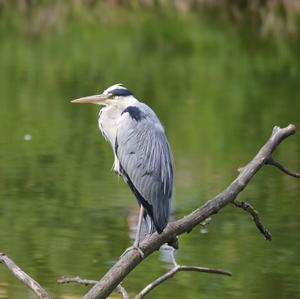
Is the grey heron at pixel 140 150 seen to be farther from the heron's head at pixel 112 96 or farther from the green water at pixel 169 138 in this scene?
the green water at pixel 169 138

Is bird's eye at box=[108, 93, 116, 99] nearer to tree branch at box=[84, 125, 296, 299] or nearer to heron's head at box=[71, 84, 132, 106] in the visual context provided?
heron's head at box=[71, 84, 132, 106]

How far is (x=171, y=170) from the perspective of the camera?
5.35 meters

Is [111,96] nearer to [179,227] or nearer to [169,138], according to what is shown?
[179,227]

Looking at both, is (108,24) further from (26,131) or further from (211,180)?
(211,180)

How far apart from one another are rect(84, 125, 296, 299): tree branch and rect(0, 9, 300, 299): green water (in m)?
1.71

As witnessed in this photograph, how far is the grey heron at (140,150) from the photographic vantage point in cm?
530

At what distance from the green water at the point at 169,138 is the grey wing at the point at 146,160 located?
4.22 feet

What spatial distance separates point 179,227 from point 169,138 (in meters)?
6.44

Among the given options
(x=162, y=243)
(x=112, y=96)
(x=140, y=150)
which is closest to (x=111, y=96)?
(x=112, y=96)

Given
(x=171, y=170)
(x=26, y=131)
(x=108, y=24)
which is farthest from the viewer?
(x=108, y=24)

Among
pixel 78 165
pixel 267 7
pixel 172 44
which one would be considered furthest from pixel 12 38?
pixel 78 165

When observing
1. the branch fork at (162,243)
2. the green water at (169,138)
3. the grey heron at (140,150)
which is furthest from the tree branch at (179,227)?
the green water at (169,138)

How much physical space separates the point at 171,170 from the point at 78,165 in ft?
15.3

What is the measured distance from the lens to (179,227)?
4.84 meters
